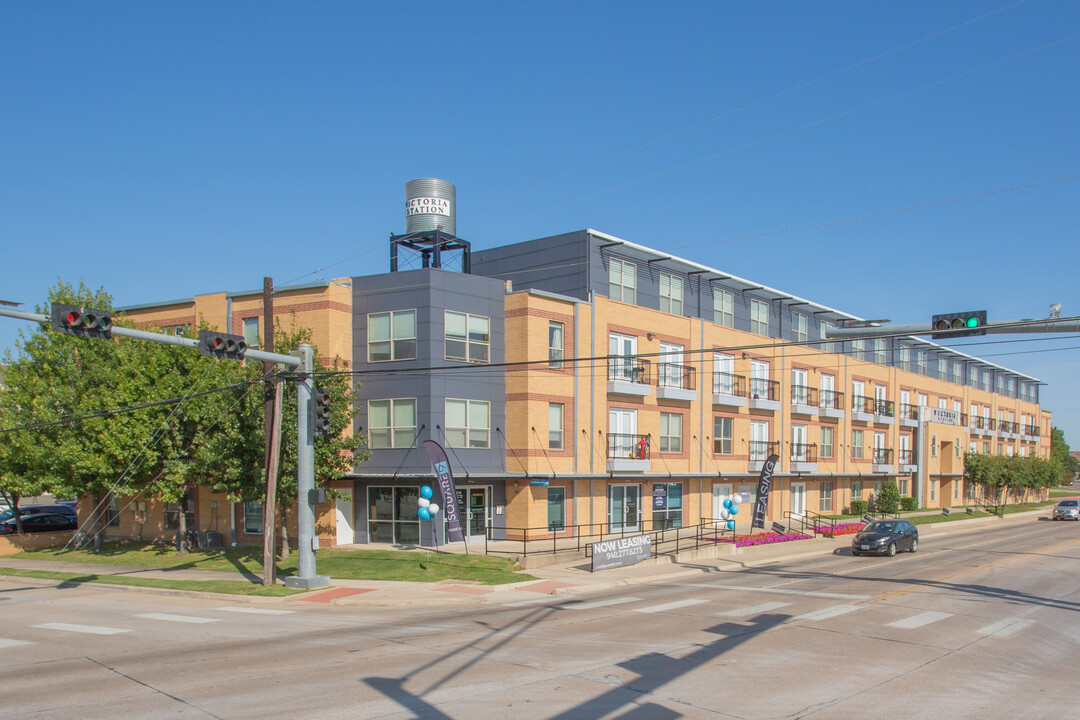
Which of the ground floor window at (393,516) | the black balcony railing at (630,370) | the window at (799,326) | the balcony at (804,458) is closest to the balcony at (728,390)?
the black balcony railing at (630,370)

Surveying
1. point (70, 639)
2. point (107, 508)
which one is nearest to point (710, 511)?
point (107, 508)

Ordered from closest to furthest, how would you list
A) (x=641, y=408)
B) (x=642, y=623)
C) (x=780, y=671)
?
(x=780, y=671) < (x=642, y=623) < (x=641, y=408)

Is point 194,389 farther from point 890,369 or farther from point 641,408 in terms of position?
point 890,369

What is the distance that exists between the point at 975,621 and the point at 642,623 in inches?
280

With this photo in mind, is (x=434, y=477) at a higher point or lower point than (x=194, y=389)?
lower

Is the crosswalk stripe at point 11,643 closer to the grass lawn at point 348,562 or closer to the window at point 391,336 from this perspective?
the grass lawn at point 348,562

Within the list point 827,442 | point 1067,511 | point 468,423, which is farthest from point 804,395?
point 1067,511

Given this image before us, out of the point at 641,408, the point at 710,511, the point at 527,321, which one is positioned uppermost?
the point at 527,321

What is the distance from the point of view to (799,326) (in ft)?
174

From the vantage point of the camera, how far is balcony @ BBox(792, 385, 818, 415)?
4906 centimetres

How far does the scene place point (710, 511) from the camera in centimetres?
4322

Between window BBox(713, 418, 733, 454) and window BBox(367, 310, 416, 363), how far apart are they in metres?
17.5

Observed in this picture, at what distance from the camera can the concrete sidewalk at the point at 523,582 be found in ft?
73.6

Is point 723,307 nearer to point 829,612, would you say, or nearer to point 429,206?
point 429,206
